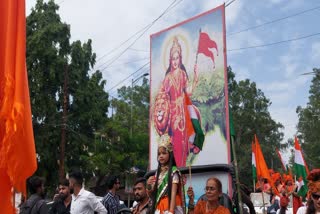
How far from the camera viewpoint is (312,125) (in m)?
50.3

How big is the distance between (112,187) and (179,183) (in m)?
2.15

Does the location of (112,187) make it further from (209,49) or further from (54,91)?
(54,91)

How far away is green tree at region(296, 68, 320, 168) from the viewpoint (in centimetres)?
4916

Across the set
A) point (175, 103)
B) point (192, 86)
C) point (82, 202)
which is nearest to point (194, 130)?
point (82, 202)

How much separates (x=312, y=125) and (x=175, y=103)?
138 feet

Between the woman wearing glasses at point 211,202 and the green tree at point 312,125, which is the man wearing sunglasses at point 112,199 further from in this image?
the green tree at point 312,125

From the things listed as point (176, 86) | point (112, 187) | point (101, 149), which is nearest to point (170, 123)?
point (176, 86)

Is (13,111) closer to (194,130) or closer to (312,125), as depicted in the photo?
(194,130)

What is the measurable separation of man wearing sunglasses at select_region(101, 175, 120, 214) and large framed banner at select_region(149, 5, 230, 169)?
2639 millimetres

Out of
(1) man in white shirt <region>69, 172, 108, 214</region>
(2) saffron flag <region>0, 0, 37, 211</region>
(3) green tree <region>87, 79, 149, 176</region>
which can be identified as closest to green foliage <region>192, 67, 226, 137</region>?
(1) man in white shirt <region>69, 172, 108, 214</region>

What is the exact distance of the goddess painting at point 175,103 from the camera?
34.9 feet

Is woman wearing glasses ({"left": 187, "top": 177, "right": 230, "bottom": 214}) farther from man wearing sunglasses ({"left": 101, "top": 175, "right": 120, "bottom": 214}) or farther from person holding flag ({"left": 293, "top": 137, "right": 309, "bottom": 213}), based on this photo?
person holding flag ({"left": 293, "top": 137, "right": 309, "bottom": 213})

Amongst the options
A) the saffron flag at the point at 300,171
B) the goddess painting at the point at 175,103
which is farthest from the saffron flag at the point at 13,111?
the goddess painting at the point at 175,103

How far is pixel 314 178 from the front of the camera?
15.1 ft
